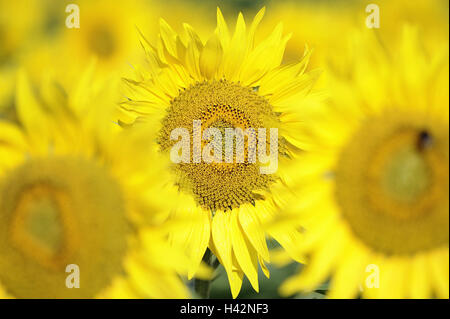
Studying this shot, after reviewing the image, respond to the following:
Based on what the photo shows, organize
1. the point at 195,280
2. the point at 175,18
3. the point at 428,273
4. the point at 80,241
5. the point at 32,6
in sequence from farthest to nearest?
1. the point at 175,18
2. the point at 32,6
3. the point at 195,280
4. the point at 428,273
5. the point at 80,241

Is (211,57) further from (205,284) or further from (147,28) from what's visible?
(147,28)

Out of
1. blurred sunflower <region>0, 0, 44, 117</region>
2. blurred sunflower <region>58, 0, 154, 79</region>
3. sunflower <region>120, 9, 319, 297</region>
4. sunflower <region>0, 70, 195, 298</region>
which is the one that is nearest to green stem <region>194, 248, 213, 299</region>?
sunflower <region>120, 9, 319, 297</region>

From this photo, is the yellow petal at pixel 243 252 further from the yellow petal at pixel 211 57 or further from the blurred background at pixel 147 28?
the yellow petal at pixel 211 57

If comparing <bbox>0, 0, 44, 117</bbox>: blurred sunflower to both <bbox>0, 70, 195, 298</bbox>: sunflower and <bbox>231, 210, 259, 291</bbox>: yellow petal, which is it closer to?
<bbox>0, 70, 195, 298</bbox>: sunflower

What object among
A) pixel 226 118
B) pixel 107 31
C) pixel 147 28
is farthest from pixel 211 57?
pixel 107 31

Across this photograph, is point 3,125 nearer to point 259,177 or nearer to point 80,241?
point 80,241
